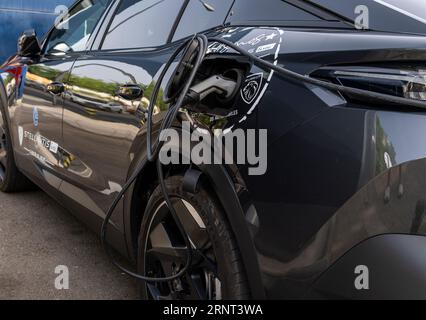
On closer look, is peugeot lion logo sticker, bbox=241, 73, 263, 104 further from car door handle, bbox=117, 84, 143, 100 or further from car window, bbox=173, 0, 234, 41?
car door handle, bbox=117, 84, 143, 100

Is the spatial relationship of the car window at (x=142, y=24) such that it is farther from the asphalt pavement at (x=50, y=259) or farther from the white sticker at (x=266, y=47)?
the asphalt pavement at (x=50, y=259)

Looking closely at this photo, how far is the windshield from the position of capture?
1.42 m

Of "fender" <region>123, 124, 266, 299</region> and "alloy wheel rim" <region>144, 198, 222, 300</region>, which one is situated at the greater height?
"fender" <region>123, 124, 266, 299</region>

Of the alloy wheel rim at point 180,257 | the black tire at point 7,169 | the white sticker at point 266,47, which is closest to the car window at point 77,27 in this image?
the black tire at point 7,169

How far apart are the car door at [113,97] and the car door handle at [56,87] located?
4.7 inches

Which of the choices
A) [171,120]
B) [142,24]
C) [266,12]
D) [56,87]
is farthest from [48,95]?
[266,12]

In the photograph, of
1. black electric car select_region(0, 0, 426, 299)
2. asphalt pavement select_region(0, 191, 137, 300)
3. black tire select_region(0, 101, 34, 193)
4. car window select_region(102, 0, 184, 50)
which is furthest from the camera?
black tire select_region(0, 101, 34, 193)

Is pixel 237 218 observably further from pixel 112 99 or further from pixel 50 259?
pixel 50 259

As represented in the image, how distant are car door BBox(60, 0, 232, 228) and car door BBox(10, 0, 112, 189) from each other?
0.19m


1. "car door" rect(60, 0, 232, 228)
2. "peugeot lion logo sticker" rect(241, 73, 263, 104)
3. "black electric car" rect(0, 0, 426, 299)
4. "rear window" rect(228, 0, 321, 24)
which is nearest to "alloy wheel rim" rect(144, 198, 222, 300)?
"black electric car" rect(0, 0, 426, 299)
